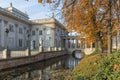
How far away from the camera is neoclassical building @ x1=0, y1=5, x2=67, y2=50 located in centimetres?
6531

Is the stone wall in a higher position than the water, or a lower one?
higher

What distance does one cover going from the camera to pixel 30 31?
84375 mm

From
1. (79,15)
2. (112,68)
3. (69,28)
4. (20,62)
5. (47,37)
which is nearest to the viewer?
(112,68)

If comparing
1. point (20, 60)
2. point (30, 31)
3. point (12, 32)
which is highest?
point (30, 31)

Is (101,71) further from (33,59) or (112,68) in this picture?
(33,59)

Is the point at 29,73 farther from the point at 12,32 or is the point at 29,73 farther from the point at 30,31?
the point at 30,31

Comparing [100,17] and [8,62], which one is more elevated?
[100,17]

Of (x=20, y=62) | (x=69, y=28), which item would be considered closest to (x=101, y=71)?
(x=69, y=28)

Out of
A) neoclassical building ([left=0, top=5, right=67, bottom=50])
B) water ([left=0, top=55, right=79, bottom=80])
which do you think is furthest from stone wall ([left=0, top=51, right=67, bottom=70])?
neoclassical building ([left=0, top=5, right=67, bottom=50])

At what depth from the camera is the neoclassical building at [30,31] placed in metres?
65.3

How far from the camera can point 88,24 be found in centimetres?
2620

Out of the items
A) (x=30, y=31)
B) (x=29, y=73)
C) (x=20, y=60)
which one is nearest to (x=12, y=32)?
(x=30, y=31)

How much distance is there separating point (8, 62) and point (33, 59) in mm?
11590

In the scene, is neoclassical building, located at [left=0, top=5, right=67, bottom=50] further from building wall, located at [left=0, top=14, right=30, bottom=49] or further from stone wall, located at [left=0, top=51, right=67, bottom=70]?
stone wall, located at [left=0, top=51, right=67, bottom=70]
